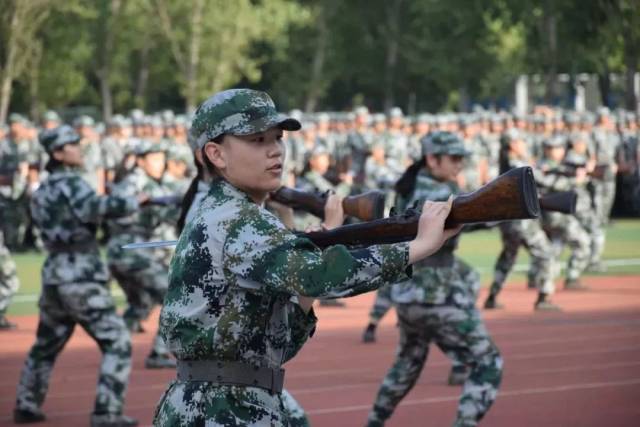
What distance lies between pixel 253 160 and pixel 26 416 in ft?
21.4

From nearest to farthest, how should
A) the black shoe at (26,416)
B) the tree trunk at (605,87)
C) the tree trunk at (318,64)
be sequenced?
the black shoe at (26,416)
the tree trunk at (605,87)
the tree trunk at (318,64)

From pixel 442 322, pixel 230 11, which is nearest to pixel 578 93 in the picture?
pixel 230 11

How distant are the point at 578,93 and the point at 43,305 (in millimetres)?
41594

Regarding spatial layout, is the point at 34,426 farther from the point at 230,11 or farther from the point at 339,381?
the point at 230,11

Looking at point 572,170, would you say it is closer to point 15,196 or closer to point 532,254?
point 532,254

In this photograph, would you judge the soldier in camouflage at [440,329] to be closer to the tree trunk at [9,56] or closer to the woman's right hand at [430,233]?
the woman's right hand at [430,233]

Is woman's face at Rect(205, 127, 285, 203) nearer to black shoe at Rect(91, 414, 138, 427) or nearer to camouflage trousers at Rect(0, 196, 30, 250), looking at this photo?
black shoe at Rect(91, 414, 138, 427)

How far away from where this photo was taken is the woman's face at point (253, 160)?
5.69m

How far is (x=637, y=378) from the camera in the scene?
13.5 metres

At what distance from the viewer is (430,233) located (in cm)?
539

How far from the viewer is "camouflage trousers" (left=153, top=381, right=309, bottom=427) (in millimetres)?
5711

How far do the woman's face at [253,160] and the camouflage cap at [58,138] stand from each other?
221 inches

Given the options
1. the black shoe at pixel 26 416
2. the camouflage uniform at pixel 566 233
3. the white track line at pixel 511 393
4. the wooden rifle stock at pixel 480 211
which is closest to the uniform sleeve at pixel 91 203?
the black shoe at pixel 26 416

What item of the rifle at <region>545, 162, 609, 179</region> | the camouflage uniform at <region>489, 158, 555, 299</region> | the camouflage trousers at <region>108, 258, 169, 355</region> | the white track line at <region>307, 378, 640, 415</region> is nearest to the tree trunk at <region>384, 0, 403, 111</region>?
the rifle at <region>545, 162, 609, 179</region>
